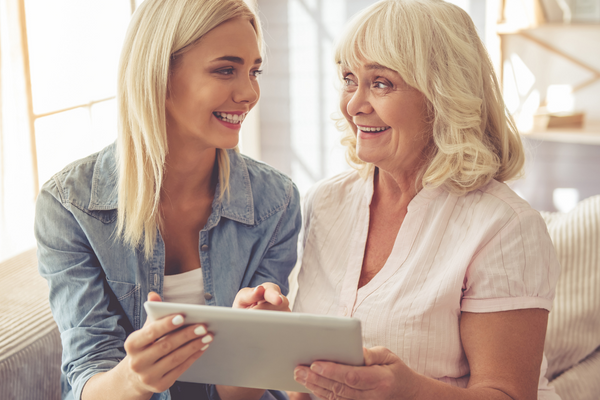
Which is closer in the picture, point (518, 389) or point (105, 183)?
point (518, 389)

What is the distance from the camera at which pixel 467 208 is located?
1.22 m

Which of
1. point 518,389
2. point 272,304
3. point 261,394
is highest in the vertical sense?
point 272,304

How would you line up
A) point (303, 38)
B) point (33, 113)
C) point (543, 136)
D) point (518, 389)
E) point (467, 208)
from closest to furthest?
point (518, 389), point (467, 208), point (33, 113), point (543, 136), point (303, 38)

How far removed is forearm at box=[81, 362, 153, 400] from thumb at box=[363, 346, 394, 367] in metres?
0.43

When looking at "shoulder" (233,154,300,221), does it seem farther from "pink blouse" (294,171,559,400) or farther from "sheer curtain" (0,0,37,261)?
"sheer curtain" (0,0,37,261)

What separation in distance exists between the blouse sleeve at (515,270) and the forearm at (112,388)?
2.27 ft

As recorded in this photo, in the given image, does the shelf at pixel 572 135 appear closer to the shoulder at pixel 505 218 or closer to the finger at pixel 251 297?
the shoulder at pixel 505 218

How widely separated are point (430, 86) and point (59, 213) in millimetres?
896

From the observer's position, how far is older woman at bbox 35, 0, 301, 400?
1215 millimetres

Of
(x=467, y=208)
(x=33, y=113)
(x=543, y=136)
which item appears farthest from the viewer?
(x=543, y=136)

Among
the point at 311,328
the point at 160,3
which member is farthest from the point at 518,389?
the point at 160,3

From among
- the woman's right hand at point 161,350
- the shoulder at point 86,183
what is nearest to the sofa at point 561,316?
the shoulder at point 86,183

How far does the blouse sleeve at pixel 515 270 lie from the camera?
1095mm

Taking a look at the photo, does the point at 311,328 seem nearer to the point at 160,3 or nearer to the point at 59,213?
the point at 59,213
